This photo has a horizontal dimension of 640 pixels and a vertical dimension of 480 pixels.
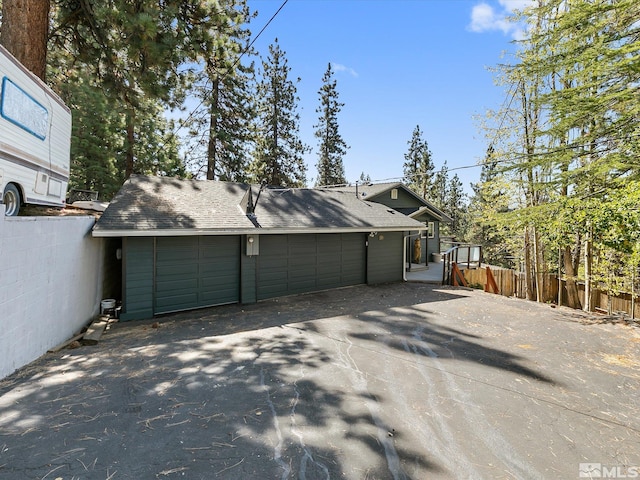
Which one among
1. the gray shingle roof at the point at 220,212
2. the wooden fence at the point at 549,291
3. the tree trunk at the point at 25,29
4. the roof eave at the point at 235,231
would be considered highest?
the tree trunk at the point at 25,29

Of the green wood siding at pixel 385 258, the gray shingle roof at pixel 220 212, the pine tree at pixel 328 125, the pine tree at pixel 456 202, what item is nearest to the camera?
the gray shingle roof at pixel 220 212

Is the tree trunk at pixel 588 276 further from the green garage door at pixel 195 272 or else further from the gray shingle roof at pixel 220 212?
the green garage door at pixel 195 272

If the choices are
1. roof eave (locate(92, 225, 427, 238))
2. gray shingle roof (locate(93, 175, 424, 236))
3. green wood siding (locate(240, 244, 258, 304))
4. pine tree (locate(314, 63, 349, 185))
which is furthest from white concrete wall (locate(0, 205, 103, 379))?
pine tree (locate(314, 63, 349, 185))

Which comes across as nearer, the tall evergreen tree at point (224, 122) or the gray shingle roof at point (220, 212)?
the gray shingle roof at point (220, 212)

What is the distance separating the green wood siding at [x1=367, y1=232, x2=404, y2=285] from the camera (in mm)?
11781

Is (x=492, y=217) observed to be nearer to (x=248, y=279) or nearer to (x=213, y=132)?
(x=248, y=279)

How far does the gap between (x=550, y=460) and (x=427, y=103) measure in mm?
14460

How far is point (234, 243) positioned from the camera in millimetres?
8633

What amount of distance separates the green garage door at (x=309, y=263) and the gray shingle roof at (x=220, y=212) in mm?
628

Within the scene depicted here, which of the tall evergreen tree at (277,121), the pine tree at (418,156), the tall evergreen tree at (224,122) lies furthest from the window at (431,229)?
the pine tree at (418,156)

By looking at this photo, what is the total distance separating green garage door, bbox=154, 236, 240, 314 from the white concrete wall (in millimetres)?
1487

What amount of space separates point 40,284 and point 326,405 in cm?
460

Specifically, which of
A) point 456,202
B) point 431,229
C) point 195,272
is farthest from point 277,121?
point 456,202

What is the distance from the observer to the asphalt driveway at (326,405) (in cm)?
275
